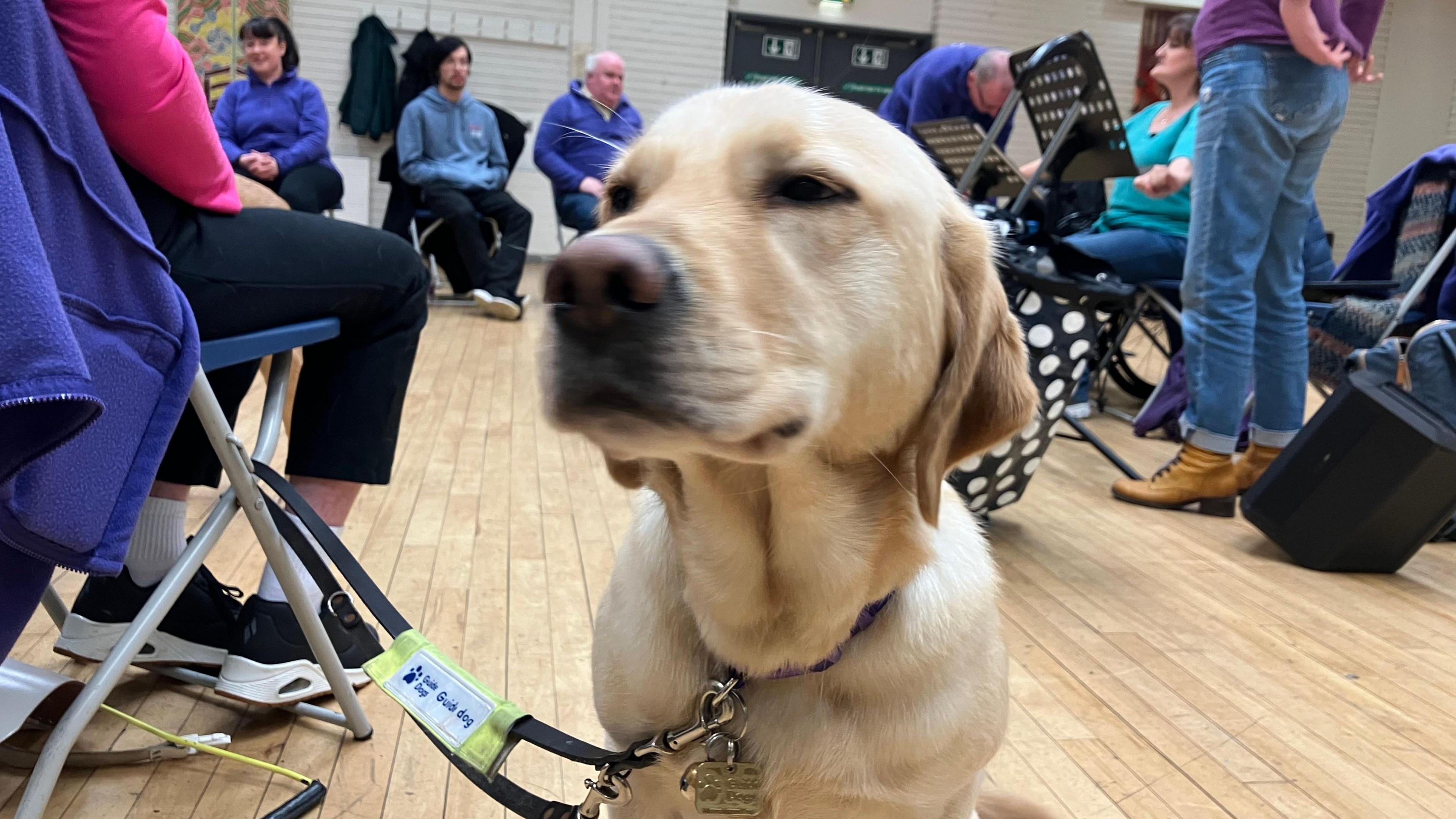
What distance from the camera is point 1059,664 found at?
209 centimetres

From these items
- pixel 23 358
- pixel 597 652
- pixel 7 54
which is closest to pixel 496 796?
pixel 597 652

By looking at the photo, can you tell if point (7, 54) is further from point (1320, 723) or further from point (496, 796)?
point (1320, 723)

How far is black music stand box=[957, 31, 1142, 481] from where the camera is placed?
9.43 ft

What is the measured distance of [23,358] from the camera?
82cm

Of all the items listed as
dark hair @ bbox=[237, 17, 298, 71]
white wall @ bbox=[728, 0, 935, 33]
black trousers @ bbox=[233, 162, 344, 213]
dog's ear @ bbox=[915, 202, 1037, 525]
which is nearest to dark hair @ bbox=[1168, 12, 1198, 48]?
dog's ear @ bbox=[915, 202, 1037, 525]

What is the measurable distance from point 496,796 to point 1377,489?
8.49 ft

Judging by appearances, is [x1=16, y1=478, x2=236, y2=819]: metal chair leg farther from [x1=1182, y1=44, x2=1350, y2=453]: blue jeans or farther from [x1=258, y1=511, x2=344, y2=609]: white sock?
[x1=1182, y1=44, x2=1350, y2=453]: blue jeans

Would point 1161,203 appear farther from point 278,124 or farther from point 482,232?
point 278,124

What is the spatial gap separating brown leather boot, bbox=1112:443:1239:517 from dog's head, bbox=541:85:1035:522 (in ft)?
8.05

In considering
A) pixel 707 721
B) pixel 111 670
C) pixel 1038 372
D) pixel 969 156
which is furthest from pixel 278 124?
pixel 707 721

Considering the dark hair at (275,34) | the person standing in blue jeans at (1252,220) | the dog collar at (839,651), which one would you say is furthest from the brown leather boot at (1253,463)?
the dark hair at (275,34)

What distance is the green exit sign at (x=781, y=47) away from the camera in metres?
10.2

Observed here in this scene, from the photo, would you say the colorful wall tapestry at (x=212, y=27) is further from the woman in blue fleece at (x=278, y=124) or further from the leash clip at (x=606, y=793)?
the leash clip at (x=606, y=793)

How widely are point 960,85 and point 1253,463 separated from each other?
1.94 metres
